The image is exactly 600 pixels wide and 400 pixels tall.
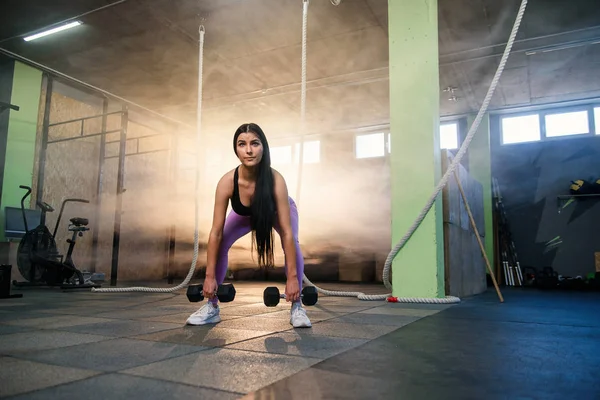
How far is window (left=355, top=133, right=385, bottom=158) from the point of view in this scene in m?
9.42

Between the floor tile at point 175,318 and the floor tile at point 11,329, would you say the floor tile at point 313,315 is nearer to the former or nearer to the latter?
the floor tile at point 175,318

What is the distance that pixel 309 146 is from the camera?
10.2 m

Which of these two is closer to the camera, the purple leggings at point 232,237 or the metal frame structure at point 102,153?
the purple leggings at point 232,237

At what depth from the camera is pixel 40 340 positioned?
1.68 metres

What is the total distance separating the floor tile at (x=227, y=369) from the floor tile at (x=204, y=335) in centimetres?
20

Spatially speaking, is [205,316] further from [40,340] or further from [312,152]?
[312,152]

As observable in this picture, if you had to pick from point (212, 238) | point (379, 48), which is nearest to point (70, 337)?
point (212, 238)

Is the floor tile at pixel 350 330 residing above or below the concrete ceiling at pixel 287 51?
below

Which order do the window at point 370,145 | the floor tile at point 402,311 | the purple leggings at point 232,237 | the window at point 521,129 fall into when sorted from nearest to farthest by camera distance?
the purple leggings at point 232,237
the floor tile at point 402,311
the window at point 521,129
the window at point 370,145

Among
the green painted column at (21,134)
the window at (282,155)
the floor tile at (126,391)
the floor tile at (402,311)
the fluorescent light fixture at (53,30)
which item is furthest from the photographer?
the window at (282,155)

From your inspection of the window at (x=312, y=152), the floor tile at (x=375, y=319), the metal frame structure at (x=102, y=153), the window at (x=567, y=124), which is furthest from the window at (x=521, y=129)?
the floor tile at (x=375, y=319)

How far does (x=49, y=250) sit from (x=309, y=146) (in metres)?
6.09

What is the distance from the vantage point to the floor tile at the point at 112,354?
1295 mm

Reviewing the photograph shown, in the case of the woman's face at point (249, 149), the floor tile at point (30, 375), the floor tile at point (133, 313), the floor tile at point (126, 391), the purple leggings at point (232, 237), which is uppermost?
the woman's face at point (249, 149)
